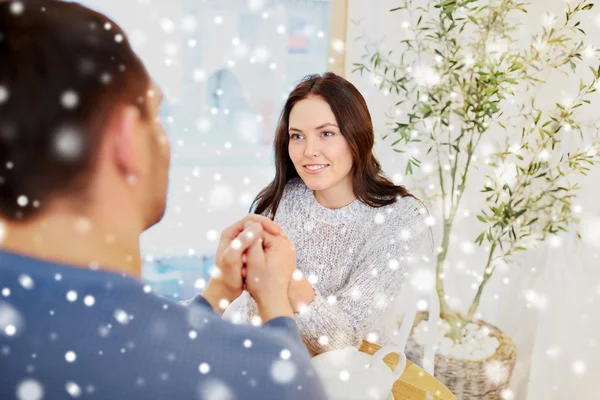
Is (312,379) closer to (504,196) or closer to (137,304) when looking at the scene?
(137,304)

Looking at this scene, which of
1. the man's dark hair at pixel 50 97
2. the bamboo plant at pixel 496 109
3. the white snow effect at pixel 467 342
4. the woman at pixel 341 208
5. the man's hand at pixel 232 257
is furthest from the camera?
the white snow effect at pixel 467 342

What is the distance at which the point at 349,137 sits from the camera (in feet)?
4.50

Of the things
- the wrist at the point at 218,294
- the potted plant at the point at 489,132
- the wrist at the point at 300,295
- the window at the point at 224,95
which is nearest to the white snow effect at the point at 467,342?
the potted plant at the point at 489,132

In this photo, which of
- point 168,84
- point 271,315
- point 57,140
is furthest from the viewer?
point 168,84

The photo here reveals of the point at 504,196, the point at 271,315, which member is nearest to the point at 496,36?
the point at 504,196

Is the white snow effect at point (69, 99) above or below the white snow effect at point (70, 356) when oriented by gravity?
above

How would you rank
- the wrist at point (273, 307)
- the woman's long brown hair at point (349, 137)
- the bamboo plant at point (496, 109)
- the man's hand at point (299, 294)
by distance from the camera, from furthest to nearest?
1. the bamboo plant at point (496, 109)
2. the woman's long brown hair at point (349, 137)
3. the man's hand at point (299, 294)
4. the wrist at point (273, 307)

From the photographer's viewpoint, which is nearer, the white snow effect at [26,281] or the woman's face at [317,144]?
the white snow effect at [26,281]

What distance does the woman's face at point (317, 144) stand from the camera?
1.35 metres

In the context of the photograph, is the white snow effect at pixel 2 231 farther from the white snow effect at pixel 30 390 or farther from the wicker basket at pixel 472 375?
the wicker basket at pixel 472 375

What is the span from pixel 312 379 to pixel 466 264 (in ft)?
7.10

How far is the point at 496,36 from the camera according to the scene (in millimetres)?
2053

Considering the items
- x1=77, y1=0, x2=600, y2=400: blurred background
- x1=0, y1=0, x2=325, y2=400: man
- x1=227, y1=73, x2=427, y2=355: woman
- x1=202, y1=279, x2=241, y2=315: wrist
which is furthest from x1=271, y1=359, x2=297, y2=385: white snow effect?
x1=77, y1=0, x2=600, y2=400: blurred background

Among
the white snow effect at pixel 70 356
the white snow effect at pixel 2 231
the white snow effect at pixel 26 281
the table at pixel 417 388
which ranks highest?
the white snow effect at pixel 2 231
